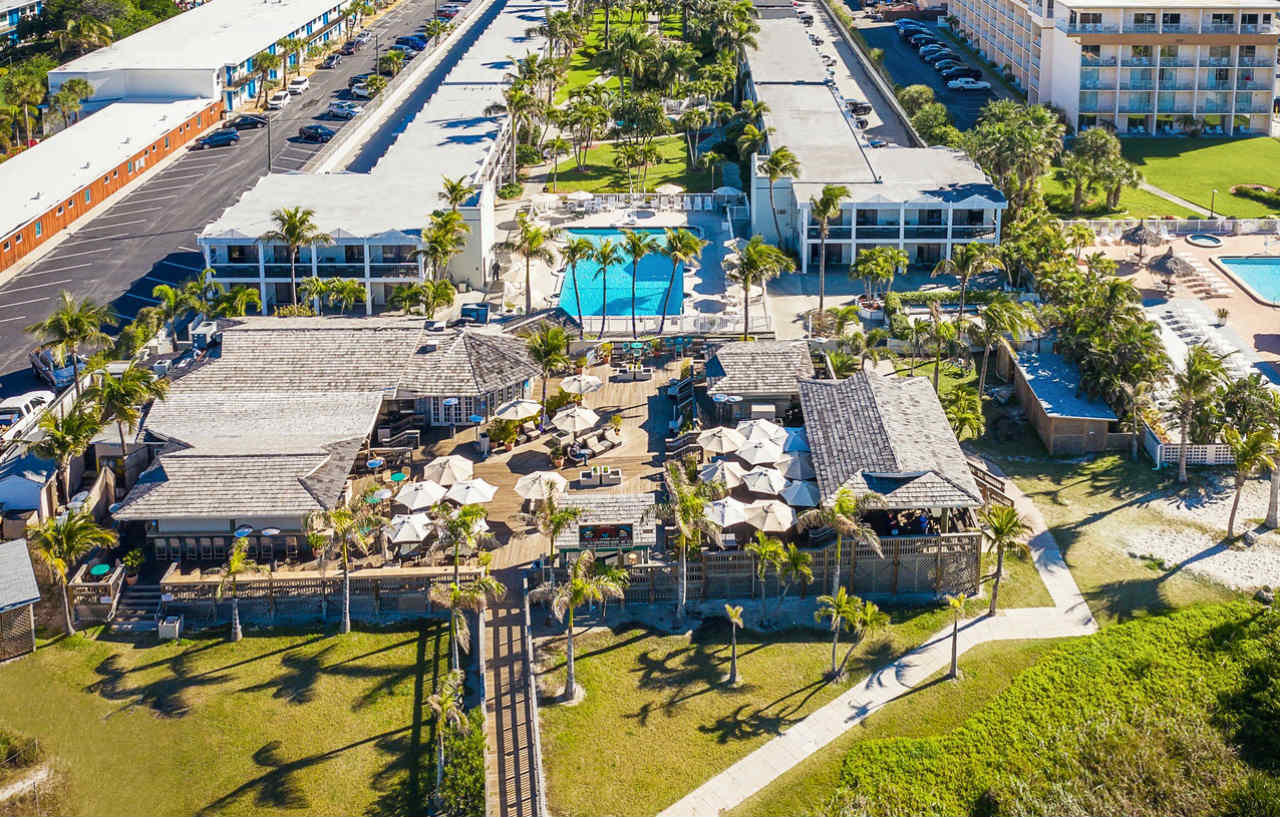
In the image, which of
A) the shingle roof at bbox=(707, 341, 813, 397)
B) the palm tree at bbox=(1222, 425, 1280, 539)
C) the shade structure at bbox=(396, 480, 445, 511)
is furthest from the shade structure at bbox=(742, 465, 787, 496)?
the palm tree at bbox=(1222, 425, 1280, 539)

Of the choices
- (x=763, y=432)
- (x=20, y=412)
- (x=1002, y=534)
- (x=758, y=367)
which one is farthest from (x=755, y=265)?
(x=20, y=412)

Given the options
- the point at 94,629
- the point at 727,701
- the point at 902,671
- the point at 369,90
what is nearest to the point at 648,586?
the point at 727,701

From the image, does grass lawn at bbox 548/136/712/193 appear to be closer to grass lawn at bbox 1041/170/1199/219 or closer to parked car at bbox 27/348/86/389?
grass lawn at bbox 1041/170/1199/219

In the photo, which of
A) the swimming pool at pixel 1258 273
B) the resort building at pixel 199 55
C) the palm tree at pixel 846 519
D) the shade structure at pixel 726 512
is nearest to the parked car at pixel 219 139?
the resort building at pixel 199 55

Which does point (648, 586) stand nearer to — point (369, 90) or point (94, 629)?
point (94, 629)

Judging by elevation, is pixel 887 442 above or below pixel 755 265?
below

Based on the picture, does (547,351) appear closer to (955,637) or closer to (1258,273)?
(955,637)
